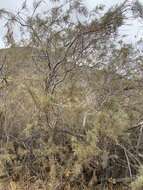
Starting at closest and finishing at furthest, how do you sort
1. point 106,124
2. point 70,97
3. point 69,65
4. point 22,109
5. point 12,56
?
point 106,124 → point 70,97 → point 22,109 → point 69,65 → point 12,56

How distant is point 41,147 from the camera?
31.3 ft

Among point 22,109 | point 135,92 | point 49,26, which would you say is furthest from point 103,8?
point 22,109

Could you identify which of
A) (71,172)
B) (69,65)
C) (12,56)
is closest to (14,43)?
(12,56)

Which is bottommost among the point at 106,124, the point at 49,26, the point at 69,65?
the point at 106,124

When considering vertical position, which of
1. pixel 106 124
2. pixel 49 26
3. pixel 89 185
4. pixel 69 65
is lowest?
pixel 89 185

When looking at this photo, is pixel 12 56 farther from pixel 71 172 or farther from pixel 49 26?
pixel 71 172

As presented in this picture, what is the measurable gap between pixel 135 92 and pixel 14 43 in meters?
2.89

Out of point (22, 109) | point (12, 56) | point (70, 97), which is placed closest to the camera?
point (70, 97)

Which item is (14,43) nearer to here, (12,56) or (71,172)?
(12,56)

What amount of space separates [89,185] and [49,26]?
369 cm

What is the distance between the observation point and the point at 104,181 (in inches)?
361

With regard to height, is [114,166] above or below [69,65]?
below

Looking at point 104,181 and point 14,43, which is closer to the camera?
point 104,181

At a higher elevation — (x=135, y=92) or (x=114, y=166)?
(x=135, y=92)
